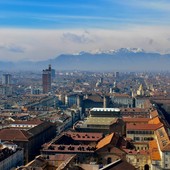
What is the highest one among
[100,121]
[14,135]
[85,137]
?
[14,135]

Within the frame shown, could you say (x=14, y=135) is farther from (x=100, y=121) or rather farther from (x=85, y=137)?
(x=100, y=121)

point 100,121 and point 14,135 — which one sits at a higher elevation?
point 14,135

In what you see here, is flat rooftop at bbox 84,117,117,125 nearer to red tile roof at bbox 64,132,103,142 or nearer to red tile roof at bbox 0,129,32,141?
red tile roof at bbox 64,132,103,142

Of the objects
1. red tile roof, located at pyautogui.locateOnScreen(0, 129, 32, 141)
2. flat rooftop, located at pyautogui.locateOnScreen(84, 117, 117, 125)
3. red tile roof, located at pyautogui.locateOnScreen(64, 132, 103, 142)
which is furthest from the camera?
flat rooftop, located at pyautogui.locateOnScreen(84, 117, 117, 125)

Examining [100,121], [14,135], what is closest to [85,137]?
[14,135]

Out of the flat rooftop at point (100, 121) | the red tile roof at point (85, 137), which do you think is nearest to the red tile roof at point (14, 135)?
the red tile roof at point (85, 137)

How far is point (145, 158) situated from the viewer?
66.4 meters

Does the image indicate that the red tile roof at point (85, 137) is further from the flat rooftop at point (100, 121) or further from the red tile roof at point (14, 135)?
the flat rooftop at point (100, 121)

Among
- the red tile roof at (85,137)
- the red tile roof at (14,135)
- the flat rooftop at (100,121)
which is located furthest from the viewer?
the flat rooftop at (100,121)

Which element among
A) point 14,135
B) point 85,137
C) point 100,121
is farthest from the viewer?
point 100,121

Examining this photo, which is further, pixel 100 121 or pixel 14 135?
pixel 100 121

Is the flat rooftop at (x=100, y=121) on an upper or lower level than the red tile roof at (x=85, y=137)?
upper

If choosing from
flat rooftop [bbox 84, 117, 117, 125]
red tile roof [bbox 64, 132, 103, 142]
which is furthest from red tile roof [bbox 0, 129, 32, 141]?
flat rooftop [bbox 84, 117, 117, 125]

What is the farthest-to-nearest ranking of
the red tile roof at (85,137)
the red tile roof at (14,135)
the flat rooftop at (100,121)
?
the flat rooftop at (100,121) → the red tile roof at (85,137) → the red tile roof at (14,135)
